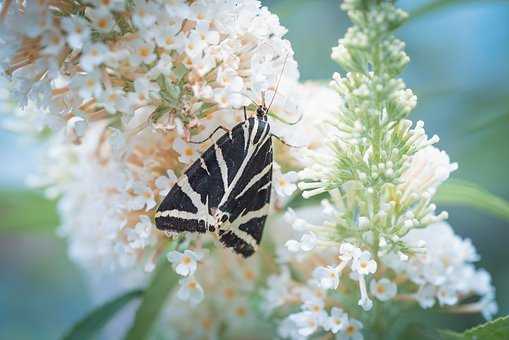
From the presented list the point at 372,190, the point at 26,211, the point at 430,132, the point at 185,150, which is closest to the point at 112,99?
the point at 185,150

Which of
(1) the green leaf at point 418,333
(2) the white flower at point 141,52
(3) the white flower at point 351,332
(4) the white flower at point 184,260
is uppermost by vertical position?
(2) the white flower at point 141,52

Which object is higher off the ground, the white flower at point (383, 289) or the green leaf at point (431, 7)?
the green leaf at point (431, 7)

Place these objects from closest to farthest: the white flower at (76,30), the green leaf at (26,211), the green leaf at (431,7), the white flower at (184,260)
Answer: the white flower at (76,30) → the white flower at (184,260) → the green leaf at (431,7) → the green leaf at (26,211)

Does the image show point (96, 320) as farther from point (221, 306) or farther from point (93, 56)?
point (93, 56)

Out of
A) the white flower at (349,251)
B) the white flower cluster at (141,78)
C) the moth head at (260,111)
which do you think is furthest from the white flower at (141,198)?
the white flower at (349,251)

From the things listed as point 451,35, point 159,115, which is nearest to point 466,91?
point 159,115

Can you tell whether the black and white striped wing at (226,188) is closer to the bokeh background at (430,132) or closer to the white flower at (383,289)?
the white flower at (383,289)

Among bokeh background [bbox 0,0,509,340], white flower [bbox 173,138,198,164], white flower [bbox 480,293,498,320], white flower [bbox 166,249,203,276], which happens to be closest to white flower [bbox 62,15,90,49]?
white flower [bbox 173,138,198,164]

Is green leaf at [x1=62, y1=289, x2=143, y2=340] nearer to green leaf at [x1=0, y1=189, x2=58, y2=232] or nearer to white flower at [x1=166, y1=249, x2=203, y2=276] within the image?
white flower at [x1=166, y1=249, x2=203, y2=276]
